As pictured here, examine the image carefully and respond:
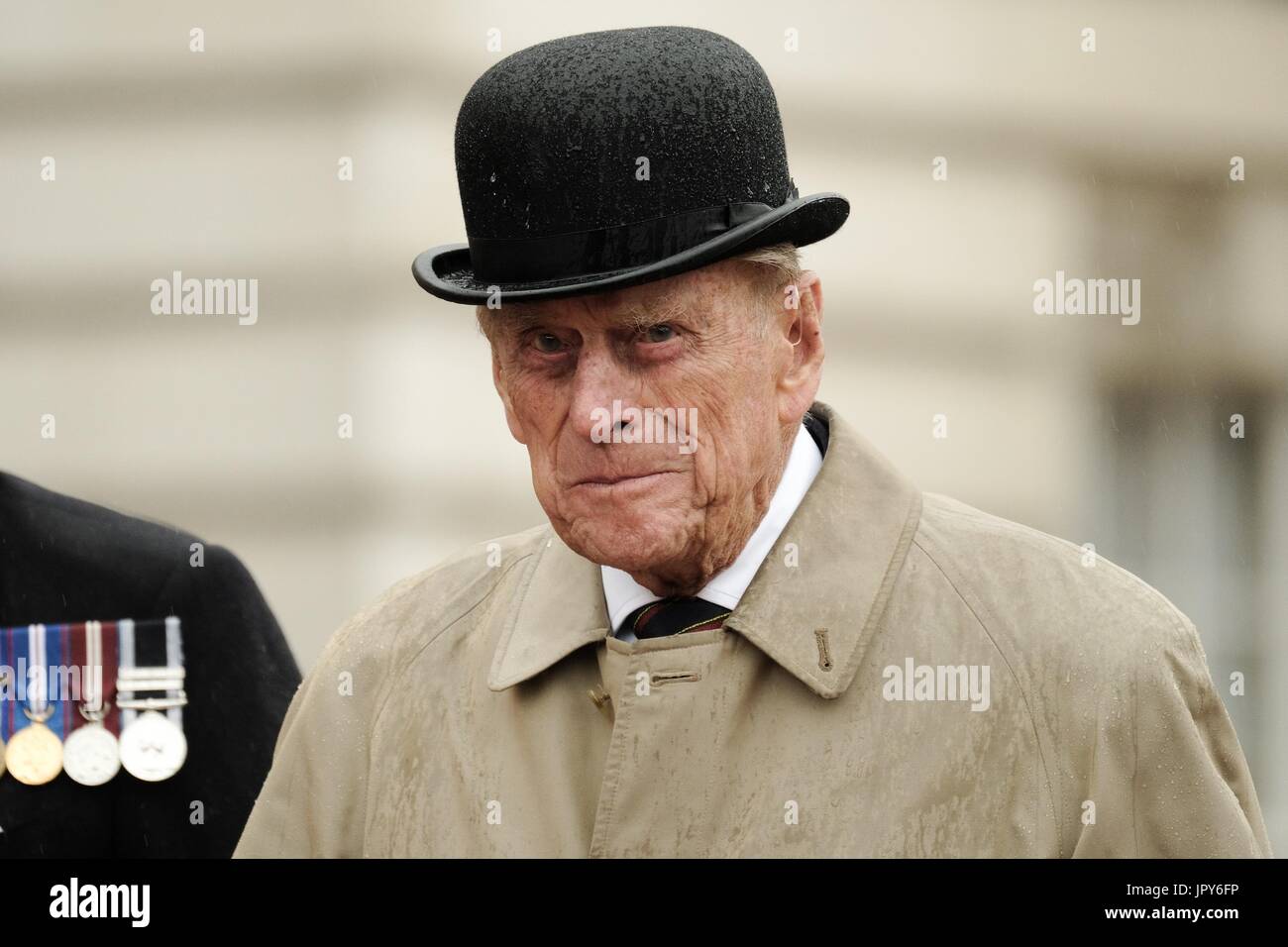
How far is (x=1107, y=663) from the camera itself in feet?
7.56

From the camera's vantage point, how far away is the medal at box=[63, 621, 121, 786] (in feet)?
11.7

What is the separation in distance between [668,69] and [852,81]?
3.73m

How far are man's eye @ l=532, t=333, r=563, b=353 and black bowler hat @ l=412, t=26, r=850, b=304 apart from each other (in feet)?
0.25

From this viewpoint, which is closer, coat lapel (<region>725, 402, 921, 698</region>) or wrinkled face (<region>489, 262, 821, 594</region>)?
wrinkled face (<region>489, 262, 821, 594</region>)

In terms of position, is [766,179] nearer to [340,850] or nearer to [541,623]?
[541,623]

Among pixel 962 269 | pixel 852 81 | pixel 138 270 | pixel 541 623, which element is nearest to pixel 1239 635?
pixel 962 269

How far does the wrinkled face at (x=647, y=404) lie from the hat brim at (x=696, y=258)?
0.12 ft

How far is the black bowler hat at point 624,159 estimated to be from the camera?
87.4 inches
